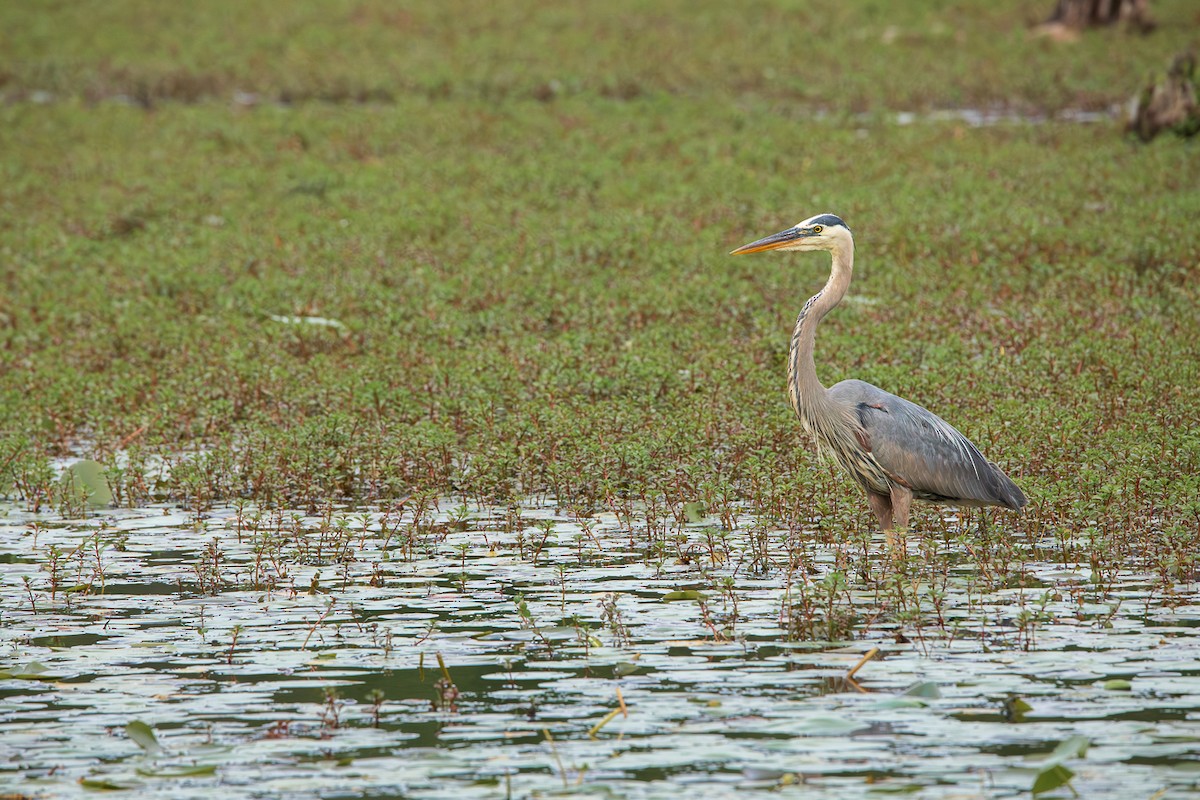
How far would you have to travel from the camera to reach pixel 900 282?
1427 cm

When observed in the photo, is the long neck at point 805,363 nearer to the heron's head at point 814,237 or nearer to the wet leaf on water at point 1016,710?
the heron's head at point 814,237

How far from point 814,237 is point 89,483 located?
465cm

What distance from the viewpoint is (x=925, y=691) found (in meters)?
5.90

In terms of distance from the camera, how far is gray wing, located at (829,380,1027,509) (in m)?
8.22

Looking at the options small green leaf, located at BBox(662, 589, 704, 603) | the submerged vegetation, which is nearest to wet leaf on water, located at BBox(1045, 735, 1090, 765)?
the submerged vegetation

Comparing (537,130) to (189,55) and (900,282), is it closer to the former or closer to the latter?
(900,282)

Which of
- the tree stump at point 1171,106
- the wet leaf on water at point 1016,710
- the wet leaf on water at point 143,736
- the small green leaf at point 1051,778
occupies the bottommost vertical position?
the small green leaf at point 1051,778

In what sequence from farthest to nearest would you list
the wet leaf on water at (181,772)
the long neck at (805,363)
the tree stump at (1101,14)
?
the tree stump at (1101,14), the long neck at (805,363), the wet leaf on water at (181,772)

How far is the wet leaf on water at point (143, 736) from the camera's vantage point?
17.9ft

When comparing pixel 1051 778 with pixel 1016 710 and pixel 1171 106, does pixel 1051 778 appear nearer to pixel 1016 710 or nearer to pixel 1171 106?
pixel 1016 710

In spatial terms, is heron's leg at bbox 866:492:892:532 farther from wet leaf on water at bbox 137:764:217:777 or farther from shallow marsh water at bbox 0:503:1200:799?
wet leaf on water at bbox 137:764:217:777

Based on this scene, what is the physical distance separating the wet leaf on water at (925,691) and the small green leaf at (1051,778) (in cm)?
99

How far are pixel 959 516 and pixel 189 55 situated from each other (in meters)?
24.8

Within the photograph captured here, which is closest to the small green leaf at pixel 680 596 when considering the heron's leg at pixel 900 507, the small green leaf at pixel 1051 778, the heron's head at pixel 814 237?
the heron's leg at pixel 900 507
